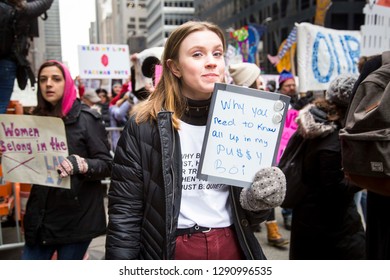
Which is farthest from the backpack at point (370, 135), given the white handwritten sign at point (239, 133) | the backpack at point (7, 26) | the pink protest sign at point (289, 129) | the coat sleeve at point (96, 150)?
the backpack at point (7, 26)

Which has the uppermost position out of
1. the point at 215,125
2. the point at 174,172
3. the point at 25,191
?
the point at 215,125

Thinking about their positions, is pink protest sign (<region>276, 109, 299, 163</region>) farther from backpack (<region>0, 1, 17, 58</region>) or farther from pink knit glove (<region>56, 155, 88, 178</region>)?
backpack (<region>0, 1, 17, 58</region>)

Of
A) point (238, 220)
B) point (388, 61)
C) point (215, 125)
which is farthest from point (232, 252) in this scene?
point (388, 61)

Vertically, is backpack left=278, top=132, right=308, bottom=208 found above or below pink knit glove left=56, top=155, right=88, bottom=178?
below

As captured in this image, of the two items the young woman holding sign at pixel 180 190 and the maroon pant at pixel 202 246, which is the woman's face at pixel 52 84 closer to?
the young woman holding sign at pixel 180 190

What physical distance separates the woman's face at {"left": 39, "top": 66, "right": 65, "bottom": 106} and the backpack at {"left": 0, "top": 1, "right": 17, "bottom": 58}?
28.8 inches

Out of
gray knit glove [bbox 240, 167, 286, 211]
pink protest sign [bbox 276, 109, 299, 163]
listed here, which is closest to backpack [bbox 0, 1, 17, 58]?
gray knit glove [bbox 240, 167, 286, 211]

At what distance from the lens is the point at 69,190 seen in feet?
9.10

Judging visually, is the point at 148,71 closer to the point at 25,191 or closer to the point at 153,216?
the point at 25,191

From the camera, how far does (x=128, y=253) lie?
5.82 ft

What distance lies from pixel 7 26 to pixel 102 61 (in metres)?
5.04

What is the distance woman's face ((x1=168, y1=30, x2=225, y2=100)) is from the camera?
1783 mm

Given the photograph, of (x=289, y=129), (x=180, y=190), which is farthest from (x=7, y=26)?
(x=289, y=129)
